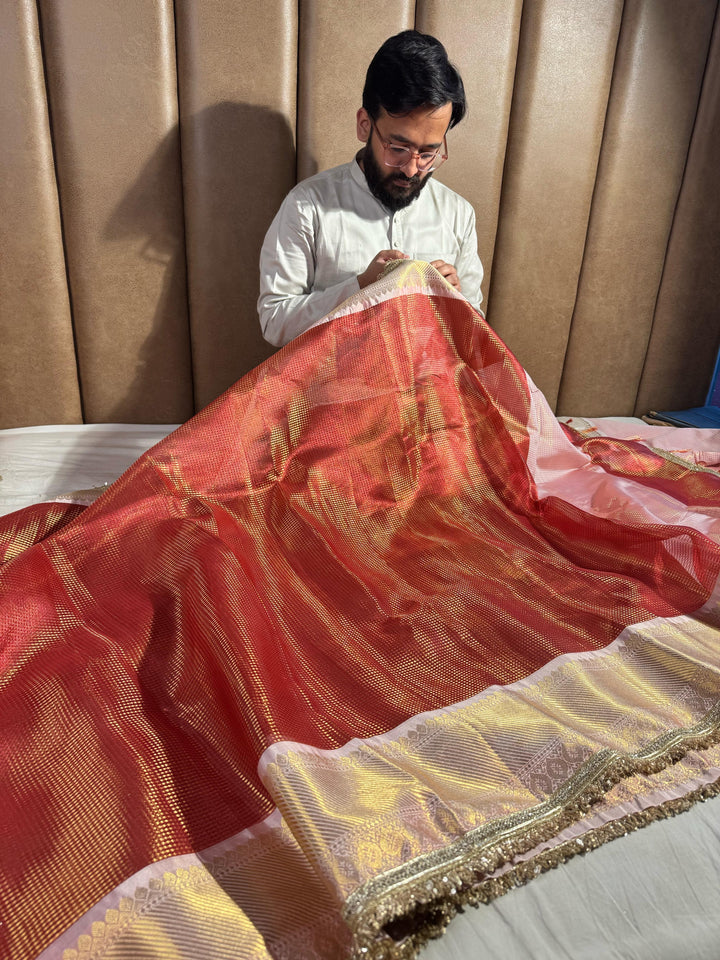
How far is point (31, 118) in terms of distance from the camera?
1526mm

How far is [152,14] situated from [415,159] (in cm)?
66

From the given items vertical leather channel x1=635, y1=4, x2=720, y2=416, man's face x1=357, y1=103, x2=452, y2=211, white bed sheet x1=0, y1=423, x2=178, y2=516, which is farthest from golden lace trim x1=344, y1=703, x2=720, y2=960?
vertical leather channel x1=635, y1=4, x2=720, y2=416

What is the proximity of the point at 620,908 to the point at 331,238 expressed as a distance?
1.41 meters

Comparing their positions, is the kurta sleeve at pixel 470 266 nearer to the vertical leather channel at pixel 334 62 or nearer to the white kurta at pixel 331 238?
the white kurta at pixel 331 238

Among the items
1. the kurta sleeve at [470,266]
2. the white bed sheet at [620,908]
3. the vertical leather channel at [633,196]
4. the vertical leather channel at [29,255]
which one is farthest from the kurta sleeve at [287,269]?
the white bed sheet at [620,908]

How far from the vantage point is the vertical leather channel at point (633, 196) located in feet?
5.82

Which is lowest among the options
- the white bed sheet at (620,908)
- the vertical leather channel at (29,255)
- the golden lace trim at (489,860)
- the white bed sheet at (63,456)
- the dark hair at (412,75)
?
the white bed sheet at (63,456)

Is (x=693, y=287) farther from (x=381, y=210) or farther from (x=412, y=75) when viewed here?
(x=412, y=75)

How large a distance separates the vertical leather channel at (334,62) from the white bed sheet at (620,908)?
1562 millimetres

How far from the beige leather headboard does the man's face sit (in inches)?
7.6

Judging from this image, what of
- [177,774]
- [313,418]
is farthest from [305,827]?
[313,418]

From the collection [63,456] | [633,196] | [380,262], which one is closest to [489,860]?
[380,262]

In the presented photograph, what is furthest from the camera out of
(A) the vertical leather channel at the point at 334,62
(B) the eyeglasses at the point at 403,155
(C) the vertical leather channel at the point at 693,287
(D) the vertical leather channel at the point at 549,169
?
(C) the vertical leather channel at the point at 693,287

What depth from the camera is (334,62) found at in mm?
1623
